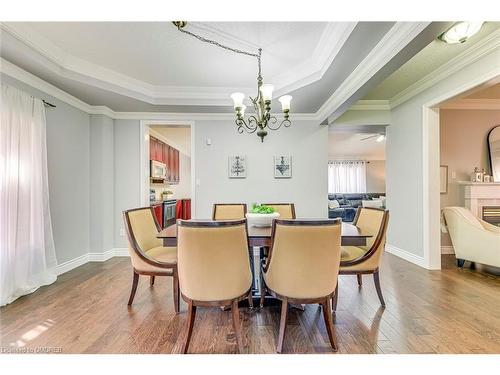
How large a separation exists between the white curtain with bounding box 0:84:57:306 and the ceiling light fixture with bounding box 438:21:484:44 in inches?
160

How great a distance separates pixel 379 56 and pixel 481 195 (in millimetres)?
3099

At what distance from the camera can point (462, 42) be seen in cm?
229

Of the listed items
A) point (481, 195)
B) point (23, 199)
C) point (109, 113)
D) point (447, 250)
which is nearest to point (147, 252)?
point (23, 199)

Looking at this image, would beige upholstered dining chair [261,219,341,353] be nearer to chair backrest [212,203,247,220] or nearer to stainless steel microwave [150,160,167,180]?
chair backrest [212,203,247,220]

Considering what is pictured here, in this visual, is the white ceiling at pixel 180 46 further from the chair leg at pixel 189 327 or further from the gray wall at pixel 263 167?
the chair leg at pixel 189 327

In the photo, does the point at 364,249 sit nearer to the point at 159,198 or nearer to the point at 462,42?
the point at 462,42

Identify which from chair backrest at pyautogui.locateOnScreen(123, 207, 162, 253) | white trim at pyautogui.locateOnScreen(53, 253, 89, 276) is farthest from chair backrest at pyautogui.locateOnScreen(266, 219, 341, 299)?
white trim at pyautogui.locateOnScreen(53, 253, 89, 276)

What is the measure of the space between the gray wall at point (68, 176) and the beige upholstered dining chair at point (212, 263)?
2.62 m

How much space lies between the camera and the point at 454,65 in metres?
2.78

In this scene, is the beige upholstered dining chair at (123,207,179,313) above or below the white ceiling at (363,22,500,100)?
below

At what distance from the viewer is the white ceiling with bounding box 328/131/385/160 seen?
673 cm

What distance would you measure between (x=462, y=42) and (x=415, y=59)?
1.55 ft

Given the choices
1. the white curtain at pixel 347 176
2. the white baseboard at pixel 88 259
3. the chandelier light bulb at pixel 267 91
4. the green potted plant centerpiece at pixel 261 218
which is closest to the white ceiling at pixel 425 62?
the chandelier light bulb at pixel 267 91
